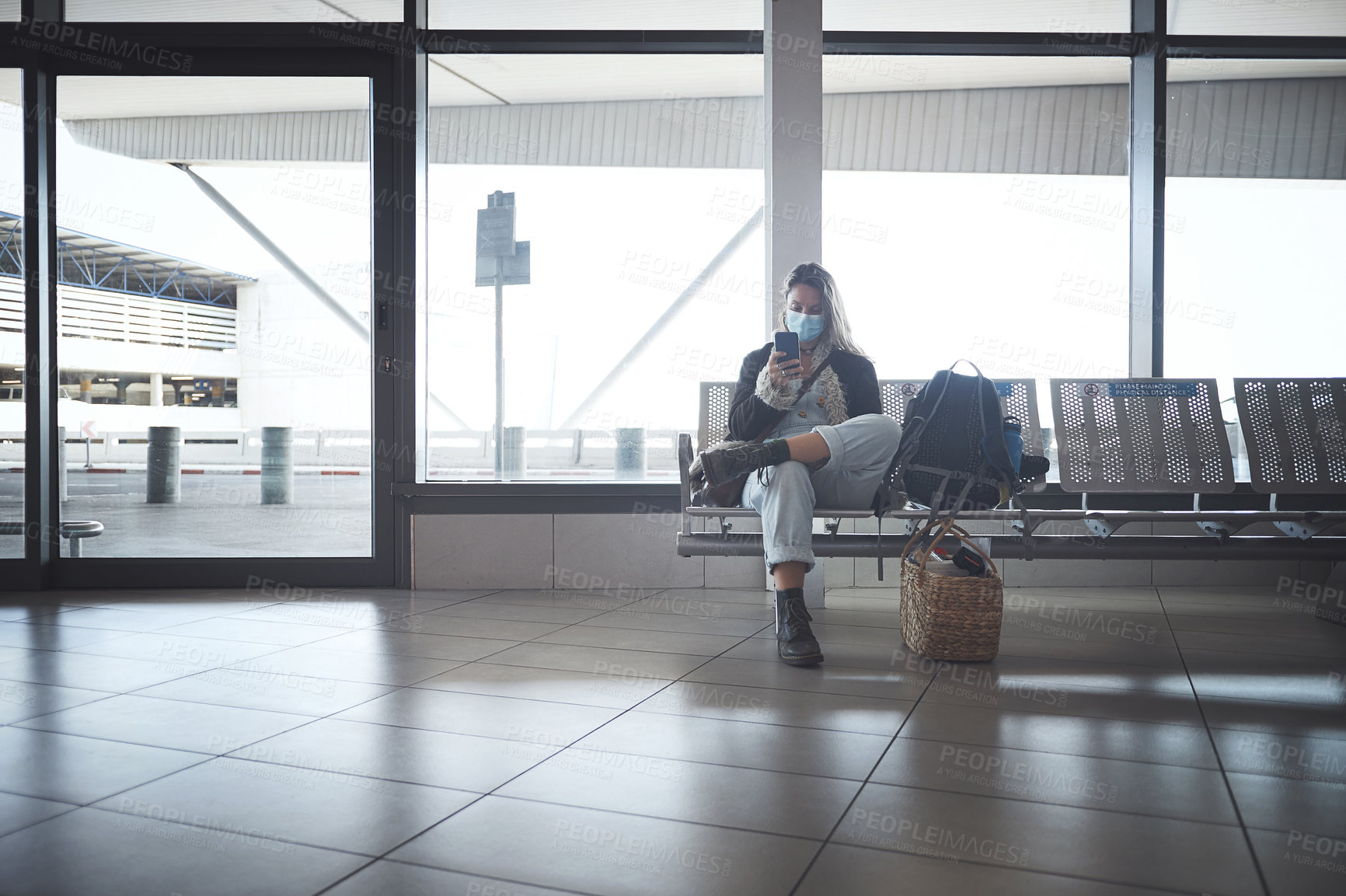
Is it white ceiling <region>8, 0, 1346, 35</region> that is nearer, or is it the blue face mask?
the blue face mask

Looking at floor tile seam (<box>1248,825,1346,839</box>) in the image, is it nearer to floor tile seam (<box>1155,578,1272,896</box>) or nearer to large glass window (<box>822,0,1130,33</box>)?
floor tile seam (<box>1155,578,1272,896</box>)

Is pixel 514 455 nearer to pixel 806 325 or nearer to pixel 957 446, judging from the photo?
pixel 806 325

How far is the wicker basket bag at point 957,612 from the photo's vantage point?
269cm

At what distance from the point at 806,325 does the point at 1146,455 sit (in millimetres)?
1388

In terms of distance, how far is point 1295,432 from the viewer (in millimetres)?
3432

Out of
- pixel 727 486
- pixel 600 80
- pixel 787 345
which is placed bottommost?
pixel 727 486

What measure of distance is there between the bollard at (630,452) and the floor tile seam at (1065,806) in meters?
2.60

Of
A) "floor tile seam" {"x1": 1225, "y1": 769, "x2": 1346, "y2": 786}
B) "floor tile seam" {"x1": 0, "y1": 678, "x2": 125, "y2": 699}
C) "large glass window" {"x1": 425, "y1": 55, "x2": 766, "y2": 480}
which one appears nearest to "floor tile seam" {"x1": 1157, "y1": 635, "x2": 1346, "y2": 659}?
"floor tile seam" {"x1": 1225, "y1": 769, "x2": 1346, "y2": 786}

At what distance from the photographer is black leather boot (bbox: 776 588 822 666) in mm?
2670

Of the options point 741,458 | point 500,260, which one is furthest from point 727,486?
point 500,260

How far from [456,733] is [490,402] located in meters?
2.47

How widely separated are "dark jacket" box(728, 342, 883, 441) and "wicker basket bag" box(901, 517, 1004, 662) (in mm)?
549

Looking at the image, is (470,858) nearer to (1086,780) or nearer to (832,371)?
(1086,780)

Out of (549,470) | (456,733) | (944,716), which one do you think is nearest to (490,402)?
(549,470)
